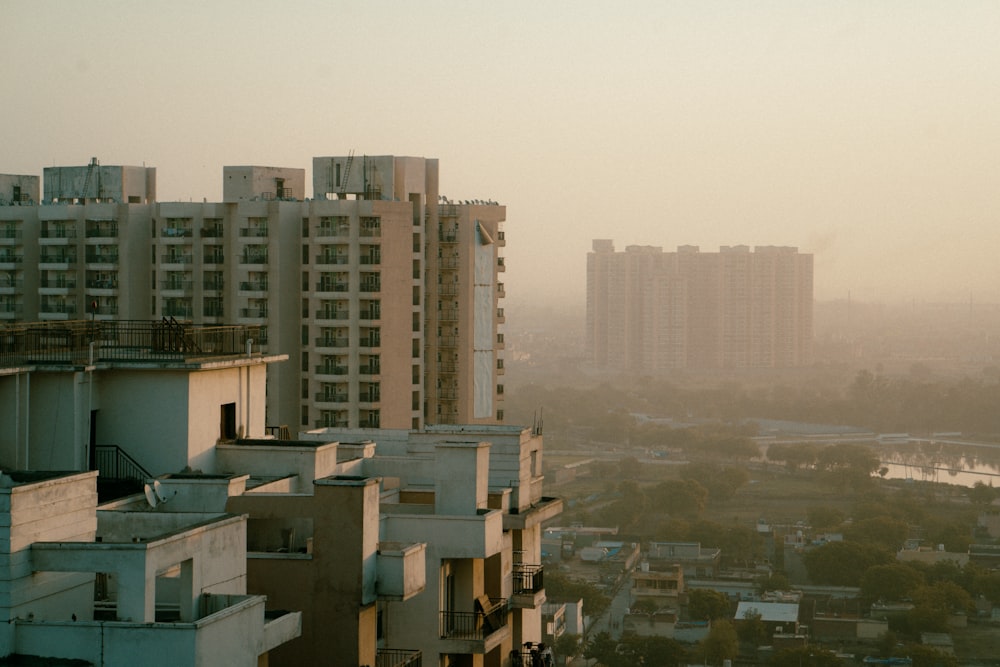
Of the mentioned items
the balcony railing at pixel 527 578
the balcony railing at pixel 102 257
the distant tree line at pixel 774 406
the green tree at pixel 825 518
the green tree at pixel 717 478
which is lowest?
the green tree at pixel 825 518

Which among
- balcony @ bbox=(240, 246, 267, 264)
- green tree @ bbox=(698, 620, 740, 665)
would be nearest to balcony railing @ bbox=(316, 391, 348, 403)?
balcony @ bbox=(240, 246, 267, 264)

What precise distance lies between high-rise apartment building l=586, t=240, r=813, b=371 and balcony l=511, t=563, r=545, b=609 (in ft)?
476

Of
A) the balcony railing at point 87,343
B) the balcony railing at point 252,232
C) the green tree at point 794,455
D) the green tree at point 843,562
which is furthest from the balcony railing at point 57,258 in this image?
the green tree at point 794,455

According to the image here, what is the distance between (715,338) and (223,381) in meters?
154

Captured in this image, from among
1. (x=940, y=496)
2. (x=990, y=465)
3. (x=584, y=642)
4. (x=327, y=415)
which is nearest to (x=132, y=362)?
(x=327, y=415)

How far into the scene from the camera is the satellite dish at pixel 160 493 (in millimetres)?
10781

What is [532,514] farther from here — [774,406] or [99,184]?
[774,406]

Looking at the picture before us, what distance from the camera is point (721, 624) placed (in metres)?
51.9

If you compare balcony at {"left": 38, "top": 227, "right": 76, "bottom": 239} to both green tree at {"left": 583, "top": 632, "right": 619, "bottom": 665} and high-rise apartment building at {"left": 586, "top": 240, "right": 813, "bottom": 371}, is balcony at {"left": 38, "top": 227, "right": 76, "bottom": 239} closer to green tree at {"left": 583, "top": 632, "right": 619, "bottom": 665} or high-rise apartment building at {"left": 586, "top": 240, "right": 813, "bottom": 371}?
green tree at {"left": 583, "top": 632, "right": 619, "bottom": 665}

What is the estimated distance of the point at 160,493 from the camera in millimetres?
10836

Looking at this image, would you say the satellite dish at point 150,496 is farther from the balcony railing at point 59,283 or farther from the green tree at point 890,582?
the green tree at point 890,582

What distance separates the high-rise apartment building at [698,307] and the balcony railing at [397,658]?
147876mm

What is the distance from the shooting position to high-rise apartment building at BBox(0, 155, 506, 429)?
40.5 meters

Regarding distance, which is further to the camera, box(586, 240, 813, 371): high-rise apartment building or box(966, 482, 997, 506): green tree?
box(586, 240, 813, 371): high-rise apartment building
